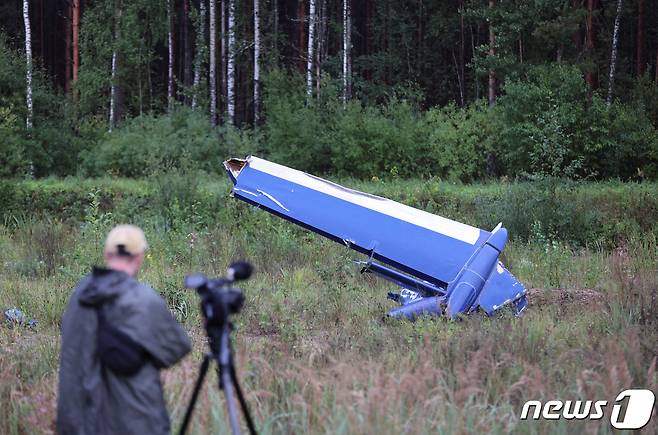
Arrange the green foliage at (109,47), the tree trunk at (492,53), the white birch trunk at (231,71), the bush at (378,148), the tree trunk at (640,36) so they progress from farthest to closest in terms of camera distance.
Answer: the tree trunk at (640,36)
the green foliage at (109,47)
the tree trunk at (492,53)
the white birch trunk at (231,71)
the bush at (378,148)

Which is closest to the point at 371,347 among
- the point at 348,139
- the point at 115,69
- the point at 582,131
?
the point at 348,139

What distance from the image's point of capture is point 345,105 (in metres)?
24.8

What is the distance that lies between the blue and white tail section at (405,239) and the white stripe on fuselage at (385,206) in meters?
0.01

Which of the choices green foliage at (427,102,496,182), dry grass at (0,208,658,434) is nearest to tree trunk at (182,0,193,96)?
green foliage at (427,102,496,182)

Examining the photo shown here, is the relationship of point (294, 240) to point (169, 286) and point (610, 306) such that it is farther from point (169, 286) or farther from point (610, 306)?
point (610, 306)

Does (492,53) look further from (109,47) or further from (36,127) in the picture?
(36,127)

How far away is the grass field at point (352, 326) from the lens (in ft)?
16.6

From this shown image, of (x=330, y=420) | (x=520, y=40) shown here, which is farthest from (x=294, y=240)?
(x=520, y=40)

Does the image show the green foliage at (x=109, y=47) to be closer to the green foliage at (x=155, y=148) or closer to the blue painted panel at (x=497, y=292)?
the green foliage at (x=155, y=148)

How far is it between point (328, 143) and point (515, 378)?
56.2 ft

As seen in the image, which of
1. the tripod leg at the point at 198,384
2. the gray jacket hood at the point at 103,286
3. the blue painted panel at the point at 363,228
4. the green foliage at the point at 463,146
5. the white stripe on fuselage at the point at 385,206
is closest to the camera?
the gray jacket hood at the point at 103,286

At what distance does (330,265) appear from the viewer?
11.9 metres
